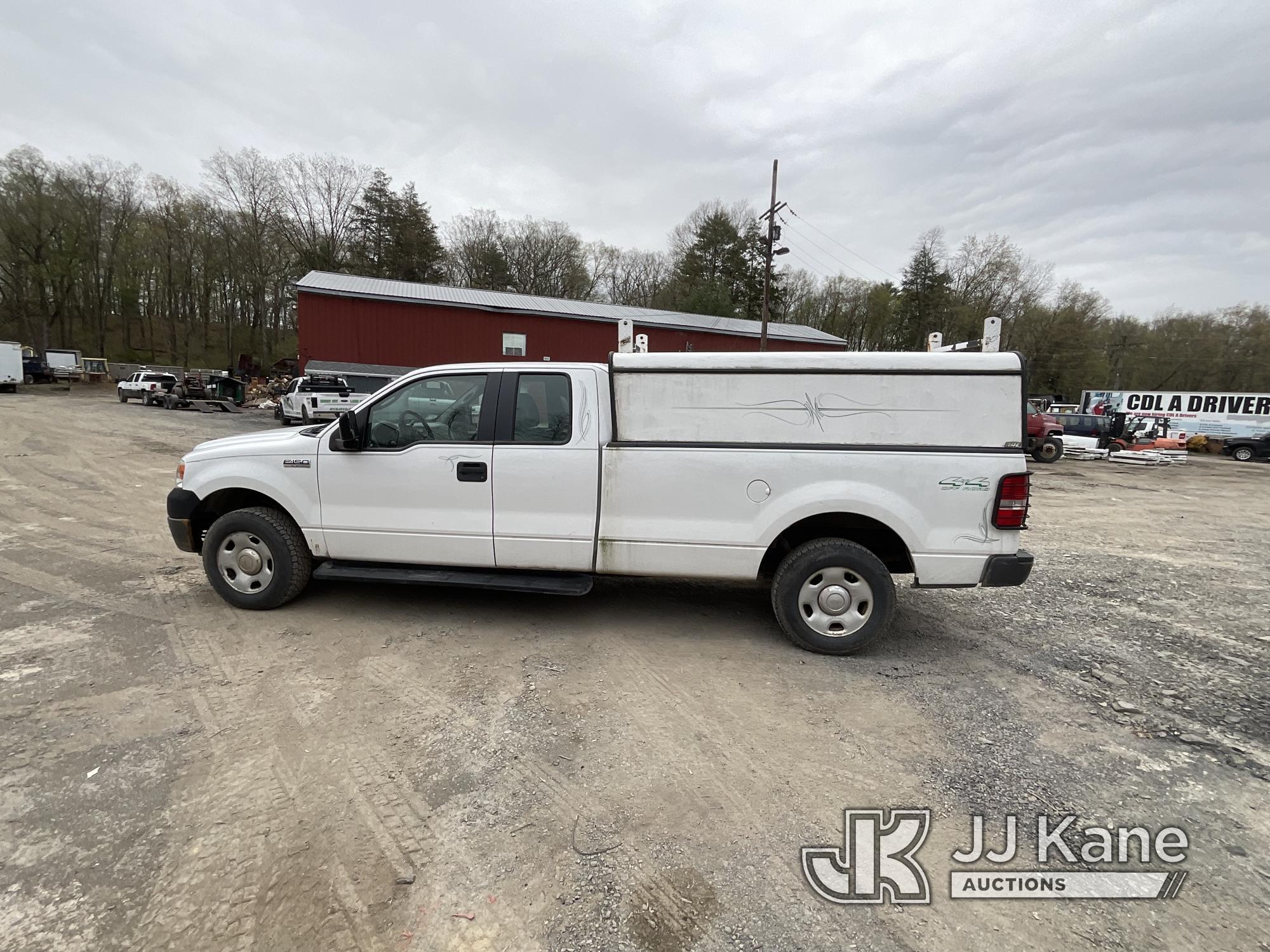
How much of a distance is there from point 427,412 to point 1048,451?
23687mm

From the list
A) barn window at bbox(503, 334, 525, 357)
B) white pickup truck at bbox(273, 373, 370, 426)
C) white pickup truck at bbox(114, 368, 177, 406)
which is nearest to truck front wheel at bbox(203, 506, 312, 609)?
white pickup truck at bbox(273, 373, 370, 426)

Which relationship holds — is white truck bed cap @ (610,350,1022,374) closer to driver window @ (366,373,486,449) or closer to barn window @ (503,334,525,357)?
driver window @ (366,373,486,449)

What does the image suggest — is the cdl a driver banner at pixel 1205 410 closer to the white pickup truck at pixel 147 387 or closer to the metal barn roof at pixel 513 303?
the metal barn roof at pixel 513 303

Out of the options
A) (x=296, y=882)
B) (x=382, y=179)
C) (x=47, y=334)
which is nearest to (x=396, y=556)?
(x=296, y=882)

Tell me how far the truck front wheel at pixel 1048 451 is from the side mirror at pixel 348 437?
76.7 ft

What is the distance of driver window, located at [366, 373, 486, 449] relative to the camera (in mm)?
4266

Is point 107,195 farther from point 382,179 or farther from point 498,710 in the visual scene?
point 498,710

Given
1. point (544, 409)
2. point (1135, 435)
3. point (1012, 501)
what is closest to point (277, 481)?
point (544, 409)

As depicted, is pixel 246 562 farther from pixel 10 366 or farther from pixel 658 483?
pixel 10 366

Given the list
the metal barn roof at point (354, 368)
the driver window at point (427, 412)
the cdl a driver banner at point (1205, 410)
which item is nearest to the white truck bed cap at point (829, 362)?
the driver window at point (427, 412)

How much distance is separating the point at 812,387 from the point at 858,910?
286cm

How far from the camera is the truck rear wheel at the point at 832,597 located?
3.91 meters

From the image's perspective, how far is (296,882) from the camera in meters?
2.10

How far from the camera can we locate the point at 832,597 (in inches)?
157
